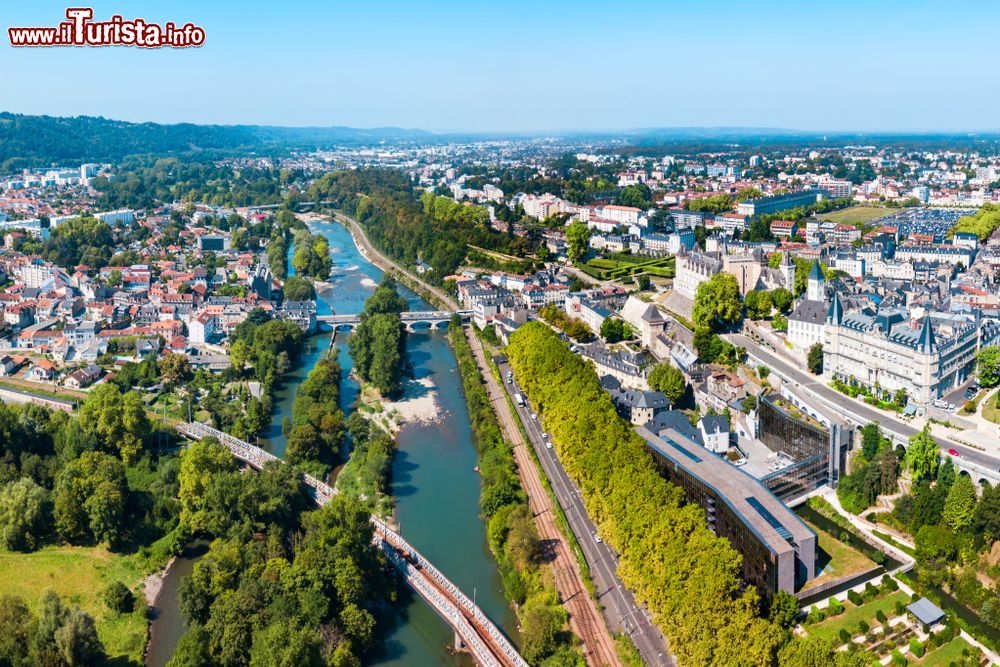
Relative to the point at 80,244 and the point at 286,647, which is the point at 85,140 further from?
the point at 286,647

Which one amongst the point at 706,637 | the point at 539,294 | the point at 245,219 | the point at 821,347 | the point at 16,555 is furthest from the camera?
the point at 245,219

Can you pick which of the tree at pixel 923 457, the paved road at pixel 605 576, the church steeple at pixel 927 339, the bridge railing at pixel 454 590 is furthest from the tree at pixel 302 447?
the church steeple at pixel 927 339

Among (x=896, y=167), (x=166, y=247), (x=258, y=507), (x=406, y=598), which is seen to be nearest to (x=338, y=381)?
(x=258, y=507)

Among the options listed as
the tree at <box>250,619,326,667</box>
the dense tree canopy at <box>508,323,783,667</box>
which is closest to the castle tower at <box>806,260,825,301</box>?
the dense tree canopy at <box>508,323,783,667</box>

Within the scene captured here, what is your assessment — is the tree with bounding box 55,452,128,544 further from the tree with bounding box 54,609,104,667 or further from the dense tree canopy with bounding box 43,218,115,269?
the dense tree canopy with bounding box 43,218,115,269

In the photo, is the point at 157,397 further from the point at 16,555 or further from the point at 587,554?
the point at 587,554

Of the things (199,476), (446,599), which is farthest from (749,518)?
(199,476)
